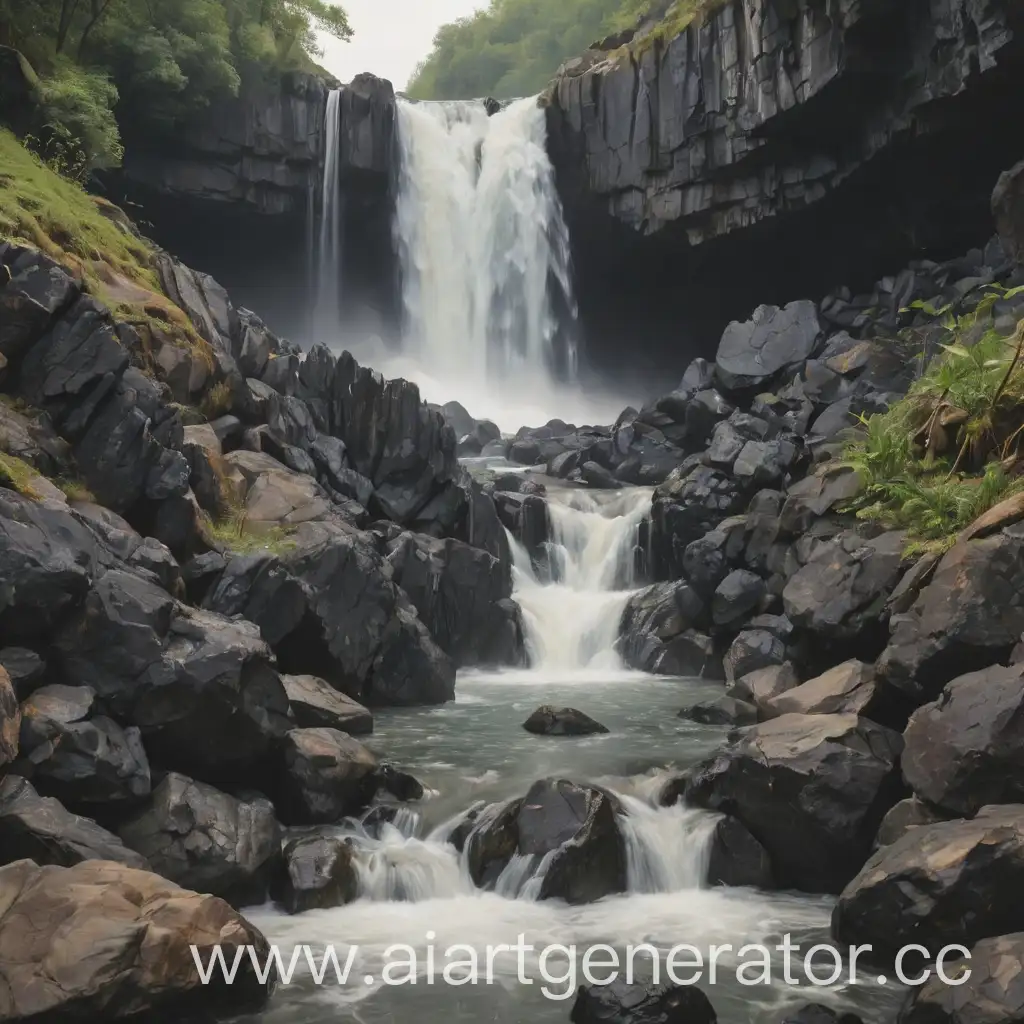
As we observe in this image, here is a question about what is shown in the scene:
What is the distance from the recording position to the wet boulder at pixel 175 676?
9000mm

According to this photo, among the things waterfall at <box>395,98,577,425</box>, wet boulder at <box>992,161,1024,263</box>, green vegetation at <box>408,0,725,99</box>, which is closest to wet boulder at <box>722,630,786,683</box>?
wet boulder at <box>992,161,1024,263</box>

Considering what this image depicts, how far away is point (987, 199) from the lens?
95.6 feet

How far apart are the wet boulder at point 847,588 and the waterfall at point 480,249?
977 inches

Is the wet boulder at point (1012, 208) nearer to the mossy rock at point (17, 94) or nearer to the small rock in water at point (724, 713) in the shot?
the small rock in water at point (724, 713)

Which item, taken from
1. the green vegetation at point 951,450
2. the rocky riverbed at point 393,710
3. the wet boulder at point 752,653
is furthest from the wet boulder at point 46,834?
the wet boulder at point 752,653

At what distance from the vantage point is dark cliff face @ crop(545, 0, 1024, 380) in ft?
80.0

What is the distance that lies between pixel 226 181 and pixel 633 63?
14157mm

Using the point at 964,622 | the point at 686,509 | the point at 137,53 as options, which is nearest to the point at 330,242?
the point at 137,53

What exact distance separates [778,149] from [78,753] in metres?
27.5

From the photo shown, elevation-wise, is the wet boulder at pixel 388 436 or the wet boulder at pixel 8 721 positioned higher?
the wet boulder at pixel 388 436

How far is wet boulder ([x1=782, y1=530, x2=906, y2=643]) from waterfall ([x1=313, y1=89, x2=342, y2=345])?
87.0 ft

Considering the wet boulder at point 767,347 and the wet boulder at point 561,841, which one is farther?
the wet boulder at point 767,347

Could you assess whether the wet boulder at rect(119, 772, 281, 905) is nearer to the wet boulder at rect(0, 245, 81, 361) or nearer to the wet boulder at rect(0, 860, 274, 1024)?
the wet boulder at rect(0, 860, 274, 1024)

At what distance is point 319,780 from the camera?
989cm
